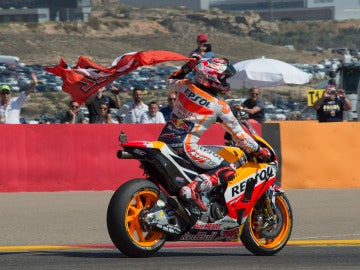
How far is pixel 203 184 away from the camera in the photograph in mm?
9078

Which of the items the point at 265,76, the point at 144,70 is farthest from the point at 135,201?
the point at 144,70

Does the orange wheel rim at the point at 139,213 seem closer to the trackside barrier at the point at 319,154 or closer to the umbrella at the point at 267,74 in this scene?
the trackside barrier at the point at 319,154

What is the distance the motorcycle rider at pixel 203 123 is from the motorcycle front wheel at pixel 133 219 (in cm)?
40

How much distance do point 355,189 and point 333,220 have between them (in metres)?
3.58

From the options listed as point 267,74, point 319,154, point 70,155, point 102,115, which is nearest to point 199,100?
point 70,155

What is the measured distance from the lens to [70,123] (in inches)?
628

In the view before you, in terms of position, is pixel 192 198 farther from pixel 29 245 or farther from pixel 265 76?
pixel 265 76

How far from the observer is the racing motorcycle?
874 centimetres

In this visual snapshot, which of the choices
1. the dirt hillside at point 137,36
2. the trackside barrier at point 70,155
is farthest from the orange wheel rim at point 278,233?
the dirt hillside at point 137,36

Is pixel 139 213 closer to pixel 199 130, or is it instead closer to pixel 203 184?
pixel 203 184

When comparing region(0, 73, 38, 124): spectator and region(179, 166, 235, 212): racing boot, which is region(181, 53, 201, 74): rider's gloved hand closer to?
region(179, 166, 235, 212): racing boot

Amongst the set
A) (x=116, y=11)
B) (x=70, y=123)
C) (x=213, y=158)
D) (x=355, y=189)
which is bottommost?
(x=116, y=11)

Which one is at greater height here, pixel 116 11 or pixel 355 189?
pixel 355 189

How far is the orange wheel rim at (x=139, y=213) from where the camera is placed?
8.74m
